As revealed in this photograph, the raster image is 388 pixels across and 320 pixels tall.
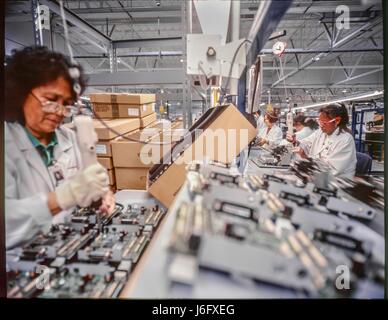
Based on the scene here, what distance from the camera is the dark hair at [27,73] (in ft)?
3.42

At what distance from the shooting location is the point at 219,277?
76 centimetres

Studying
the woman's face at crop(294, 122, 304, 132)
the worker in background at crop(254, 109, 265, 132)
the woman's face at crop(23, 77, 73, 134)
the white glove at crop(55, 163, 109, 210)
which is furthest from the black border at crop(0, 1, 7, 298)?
the woman's face at crop(294, 122, 304, 132)

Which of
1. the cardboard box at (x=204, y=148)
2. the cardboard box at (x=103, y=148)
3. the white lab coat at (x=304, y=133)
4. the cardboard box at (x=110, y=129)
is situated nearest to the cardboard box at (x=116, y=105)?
the cardboard box at (x=110, y=129)

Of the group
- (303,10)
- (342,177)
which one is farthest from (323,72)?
(342,177)

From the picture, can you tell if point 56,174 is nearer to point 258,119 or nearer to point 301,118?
point 258,119

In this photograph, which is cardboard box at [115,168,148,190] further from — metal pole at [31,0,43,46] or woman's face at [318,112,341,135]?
woman's face at [318,112,341,135]

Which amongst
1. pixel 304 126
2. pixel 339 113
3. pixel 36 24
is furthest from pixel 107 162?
pixel 304 126

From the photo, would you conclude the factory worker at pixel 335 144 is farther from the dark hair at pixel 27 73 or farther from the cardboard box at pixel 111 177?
the dark hair at pixel 27 73

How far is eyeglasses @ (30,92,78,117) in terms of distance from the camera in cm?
103

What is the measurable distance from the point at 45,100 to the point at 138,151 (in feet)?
1.81

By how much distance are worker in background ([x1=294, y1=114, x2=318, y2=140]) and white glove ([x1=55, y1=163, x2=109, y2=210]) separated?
1.66 meters

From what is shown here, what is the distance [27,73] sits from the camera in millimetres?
1053
